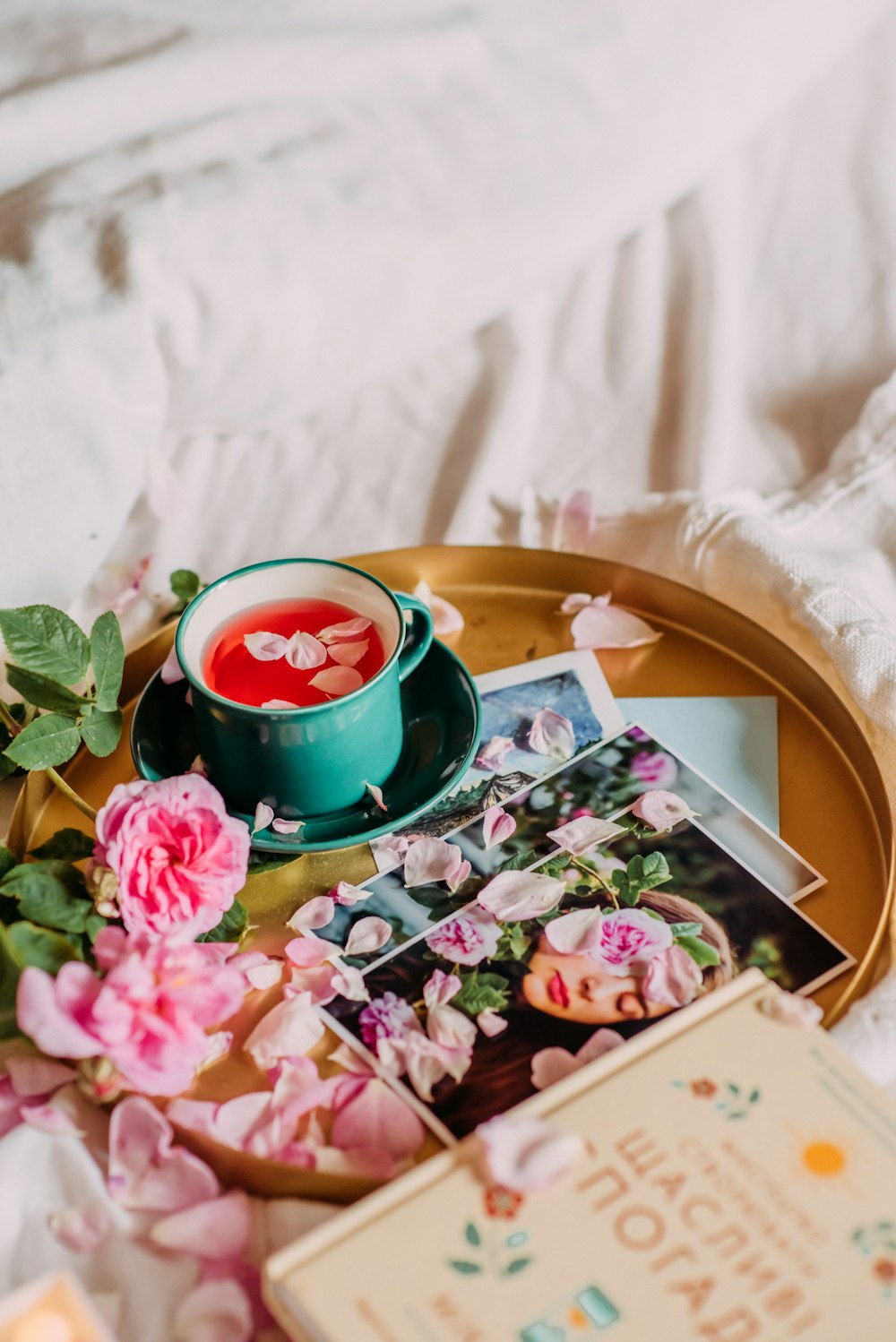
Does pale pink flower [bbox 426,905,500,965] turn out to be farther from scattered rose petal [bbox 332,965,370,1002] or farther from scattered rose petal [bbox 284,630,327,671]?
scattered rose petal [bbox 284,630,327,671]

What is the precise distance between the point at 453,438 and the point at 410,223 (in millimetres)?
176

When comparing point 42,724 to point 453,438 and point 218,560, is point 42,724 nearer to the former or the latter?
point 218,560

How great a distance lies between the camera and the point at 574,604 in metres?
0.80

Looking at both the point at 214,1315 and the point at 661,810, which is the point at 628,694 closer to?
the point at 661,810

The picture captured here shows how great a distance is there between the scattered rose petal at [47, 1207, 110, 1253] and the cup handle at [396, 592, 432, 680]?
301 millimetres

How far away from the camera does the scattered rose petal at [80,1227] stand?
0.52 meters

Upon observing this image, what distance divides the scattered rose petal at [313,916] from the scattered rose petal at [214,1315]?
0.17m

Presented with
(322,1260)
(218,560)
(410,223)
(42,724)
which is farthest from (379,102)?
(322,1260)

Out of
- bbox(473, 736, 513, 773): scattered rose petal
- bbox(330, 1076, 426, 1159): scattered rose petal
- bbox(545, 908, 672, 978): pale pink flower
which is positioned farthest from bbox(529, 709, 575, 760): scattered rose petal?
bbox(330, 1076, 426, 1159): scattered rose petal

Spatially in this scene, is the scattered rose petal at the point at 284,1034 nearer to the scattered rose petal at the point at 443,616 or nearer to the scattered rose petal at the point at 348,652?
the scattered rose petal at the point at 348,652

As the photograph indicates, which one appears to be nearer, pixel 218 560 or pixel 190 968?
pixel 190 968

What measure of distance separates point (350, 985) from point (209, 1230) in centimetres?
13

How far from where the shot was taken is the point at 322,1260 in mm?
441

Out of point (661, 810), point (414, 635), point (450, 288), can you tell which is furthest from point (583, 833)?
Answer: point (450, 288)
